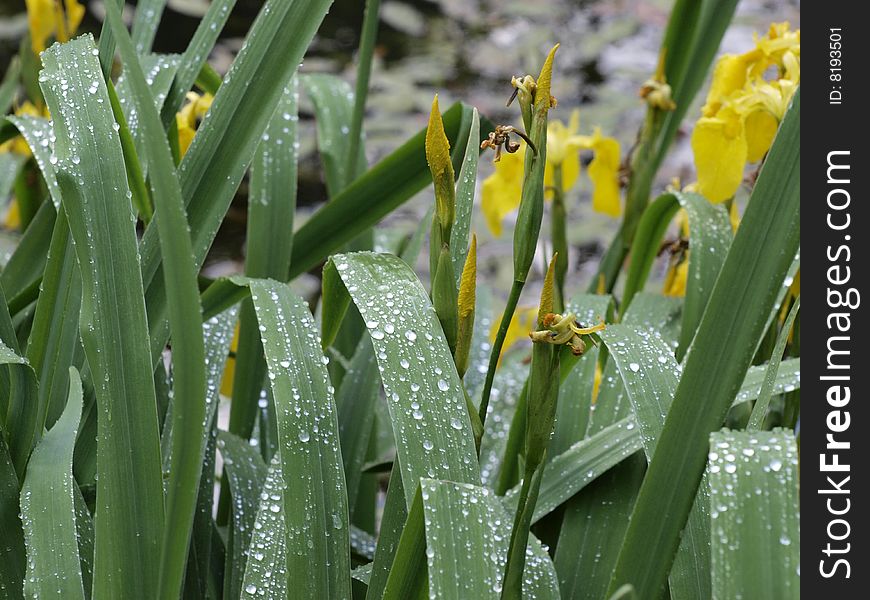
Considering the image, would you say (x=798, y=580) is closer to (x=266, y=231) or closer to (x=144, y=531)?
(x=144, y=531)

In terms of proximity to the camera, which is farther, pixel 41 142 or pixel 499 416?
pixel 499 416

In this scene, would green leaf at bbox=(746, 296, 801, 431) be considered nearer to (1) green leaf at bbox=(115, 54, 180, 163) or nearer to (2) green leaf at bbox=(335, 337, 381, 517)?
(2) green leaf at bbox=(335, 337, 381, 517)

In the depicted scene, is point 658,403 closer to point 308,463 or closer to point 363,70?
point 308,463

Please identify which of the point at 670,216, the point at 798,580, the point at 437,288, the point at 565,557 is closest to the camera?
the point at 798,580

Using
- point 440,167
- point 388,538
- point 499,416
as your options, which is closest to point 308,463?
point 388,538
